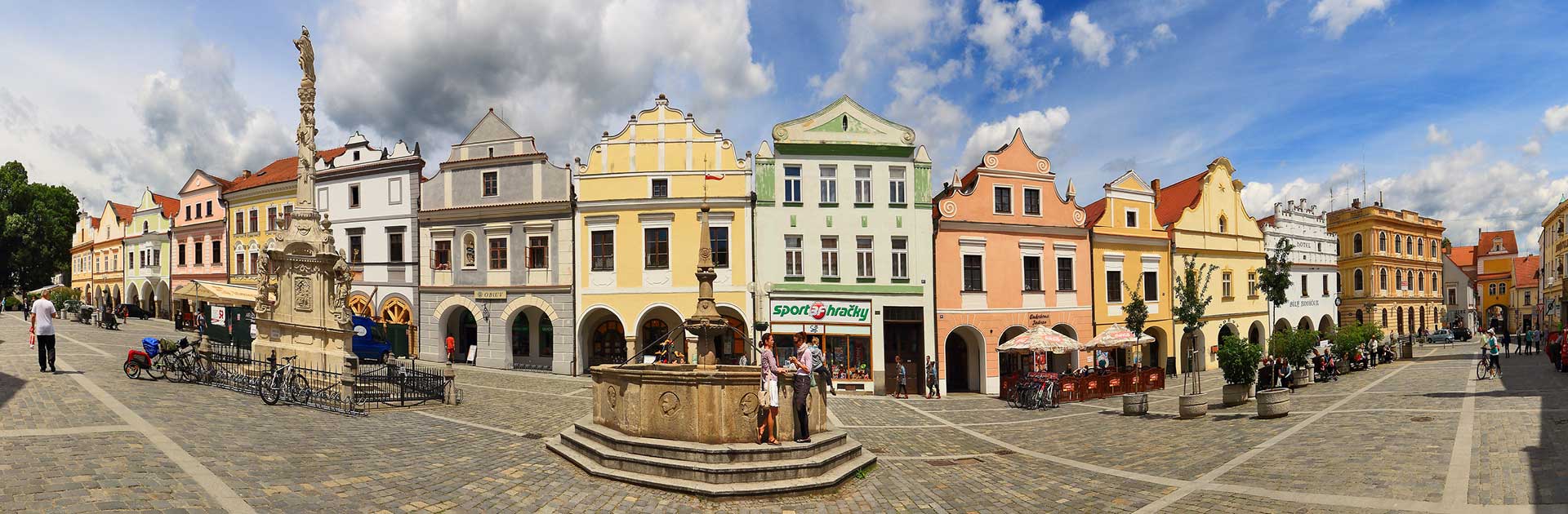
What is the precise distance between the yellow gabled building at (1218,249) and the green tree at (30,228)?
3017 inches

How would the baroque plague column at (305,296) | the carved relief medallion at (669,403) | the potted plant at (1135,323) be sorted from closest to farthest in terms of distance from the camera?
the carved relief medallion at (669,403)
the baroque plague column at (305,296)
the potted plant at (1135,323)

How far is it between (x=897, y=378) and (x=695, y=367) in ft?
45.8

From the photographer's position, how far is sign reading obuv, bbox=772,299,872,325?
24.2 metres

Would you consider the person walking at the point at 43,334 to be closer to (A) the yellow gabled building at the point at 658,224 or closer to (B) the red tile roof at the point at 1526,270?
(A) the yellow gabled building at the point at 658,224

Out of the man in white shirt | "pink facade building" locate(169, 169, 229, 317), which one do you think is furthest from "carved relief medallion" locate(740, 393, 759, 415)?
"pink facade building" locate(169, 169, 229, 317)

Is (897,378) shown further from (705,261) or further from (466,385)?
(466,385)

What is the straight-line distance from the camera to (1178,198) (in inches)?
1332

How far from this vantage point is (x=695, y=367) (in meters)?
11.2

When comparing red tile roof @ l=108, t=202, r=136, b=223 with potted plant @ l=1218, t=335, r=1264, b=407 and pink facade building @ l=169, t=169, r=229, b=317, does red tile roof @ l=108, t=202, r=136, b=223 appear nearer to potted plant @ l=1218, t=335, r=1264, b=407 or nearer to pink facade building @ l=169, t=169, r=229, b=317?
pink facade building @ l=169, t=169, r=229, b=317

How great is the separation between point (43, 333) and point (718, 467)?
52.1ft

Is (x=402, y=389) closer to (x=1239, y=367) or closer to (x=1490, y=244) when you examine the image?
(x=1239, y=367)

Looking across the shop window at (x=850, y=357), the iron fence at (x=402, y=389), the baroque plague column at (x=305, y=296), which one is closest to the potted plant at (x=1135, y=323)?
the shop window at (x=850, y=357)

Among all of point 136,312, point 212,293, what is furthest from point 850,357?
point 136,312

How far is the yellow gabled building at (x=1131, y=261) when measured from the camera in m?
27.7
